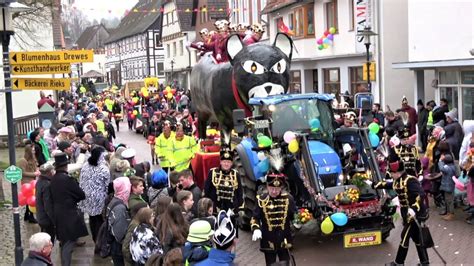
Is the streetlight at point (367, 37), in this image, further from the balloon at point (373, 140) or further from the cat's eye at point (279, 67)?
the balloon at point (373, 140)

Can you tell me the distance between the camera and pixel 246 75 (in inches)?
547

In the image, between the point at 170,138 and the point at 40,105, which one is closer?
the point at 170,138

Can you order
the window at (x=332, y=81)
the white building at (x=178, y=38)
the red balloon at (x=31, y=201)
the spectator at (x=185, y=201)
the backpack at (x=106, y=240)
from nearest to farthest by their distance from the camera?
the spectator at (x=185, y=201) → the backpack at (x=106, y=240) → the red balloon at (x=31, y=201) → the window at (x=332, y=81) → the white building at (x=178, y=38)

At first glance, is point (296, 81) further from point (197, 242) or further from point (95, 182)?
point (197, 242)

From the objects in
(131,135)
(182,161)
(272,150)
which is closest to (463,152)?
(272,150)

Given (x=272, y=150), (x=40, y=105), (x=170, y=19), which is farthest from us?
(x=170, y=19)

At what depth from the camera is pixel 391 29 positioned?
2528cm

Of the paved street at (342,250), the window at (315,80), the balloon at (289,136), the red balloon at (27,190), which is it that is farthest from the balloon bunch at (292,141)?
the window at (315,80)

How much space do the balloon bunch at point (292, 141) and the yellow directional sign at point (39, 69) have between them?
11.6ft

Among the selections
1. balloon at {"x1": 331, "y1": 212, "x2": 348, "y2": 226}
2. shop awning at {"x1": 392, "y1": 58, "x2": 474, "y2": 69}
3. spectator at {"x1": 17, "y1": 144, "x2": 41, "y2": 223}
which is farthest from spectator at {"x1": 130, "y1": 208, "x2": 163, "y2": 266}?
shop awning at {"x1": 392, "y1": 58, "x2": 474, "y2": 69}

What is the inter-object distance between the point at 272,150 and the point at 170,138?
4436mm

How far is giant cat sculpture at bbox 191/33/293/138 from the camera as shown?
545 inches

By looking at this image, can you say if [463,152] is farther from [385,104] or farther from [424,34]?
[385,104]

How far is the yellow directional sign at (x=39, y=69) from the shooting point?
9680 mm
